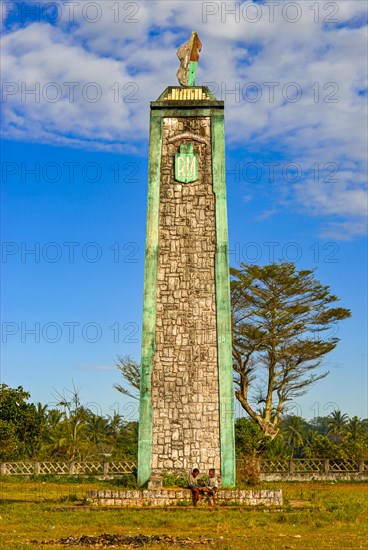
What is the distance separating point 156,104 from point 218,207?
3394 mm

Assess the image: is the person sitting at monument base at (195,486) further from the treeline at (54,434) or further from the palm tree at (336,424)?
the palm tree at (336,424)

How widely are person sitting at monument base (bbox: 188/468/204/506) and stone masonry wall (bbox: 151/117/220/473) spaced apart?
148cm

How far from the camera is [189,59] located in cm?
1970

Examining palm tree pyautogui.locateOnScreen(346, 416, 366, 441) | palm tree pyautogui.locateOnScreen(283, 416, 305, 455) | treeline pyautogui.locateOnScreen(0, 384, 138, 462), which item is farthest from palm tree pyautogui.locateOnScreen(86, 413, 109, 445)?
palm tree pyautogui.locateOnScreen(346, 416, 366, 441)

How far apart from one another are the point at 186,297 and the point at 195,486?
4881mm

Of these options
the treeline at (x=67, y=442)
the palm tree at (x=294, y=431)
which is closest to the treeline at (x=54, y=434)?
the treeline at (x=67, y=442)

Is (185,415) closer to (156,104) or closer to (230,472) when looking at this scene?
(230,472)

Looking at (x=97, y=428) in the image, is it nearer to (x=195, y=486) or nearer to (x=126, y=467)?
(x=126, y=467)

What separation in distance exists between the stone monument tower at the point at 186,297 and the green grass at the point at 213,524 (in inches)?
97.4

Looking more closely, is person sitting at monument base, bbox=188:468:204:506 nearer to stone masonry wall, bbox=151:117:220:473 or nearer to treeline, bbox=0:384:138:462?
stone masonry wall, bbox=151:117:220:473

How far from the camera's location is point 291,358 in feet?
130

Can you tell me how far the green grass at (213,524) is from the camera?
35.2ft

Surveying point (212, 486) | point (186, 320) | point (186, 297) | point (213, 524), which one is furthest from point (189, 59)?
point (213, 524)

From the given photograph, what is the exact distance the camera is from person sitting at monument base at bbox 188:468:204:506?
1520cm
